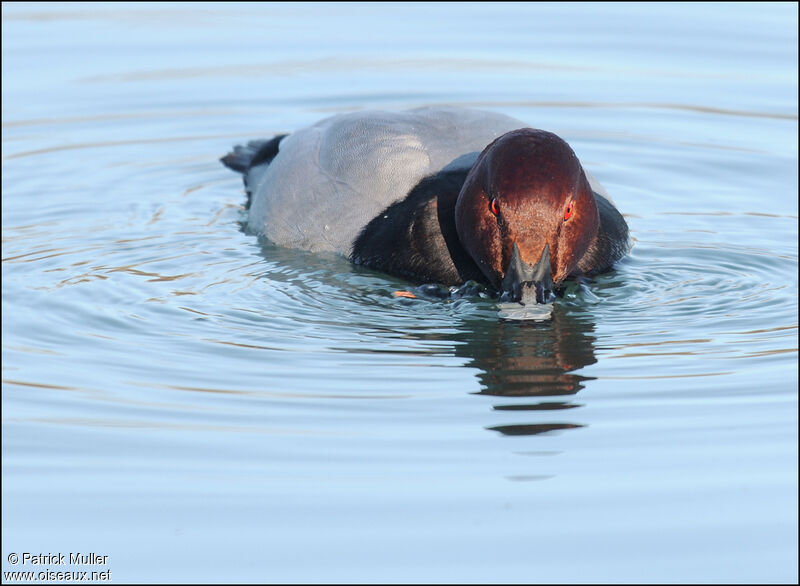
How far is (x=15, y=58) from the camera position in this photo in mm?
13594

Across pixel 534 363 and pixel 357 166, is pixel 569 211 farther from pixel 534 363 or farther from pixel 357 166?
pixel 357 166

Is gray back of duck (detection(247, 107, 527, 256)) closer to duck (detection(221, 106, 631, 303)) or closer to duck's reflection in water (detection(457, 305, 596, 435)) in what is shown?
duck (detection(221, 106, 631, 303))

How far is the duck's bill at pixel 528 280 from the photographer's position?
6836 millimetres

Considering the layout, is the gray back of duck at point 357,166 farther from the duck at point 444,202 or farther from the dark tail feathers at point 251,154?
the dark tail feathers at point 251,154

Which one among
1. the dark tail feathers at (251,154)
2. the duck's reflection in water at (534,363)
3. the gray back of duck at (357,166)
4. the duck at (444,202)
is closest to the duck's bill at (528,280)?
the duck at (444,202)

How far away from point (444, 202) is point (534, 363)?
59.8 inches

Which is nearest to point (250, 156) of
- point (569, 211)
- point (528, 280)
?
point (569, 211)

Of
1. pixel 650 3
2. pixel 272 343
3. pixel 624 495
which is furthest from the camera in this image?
pixel 650 3

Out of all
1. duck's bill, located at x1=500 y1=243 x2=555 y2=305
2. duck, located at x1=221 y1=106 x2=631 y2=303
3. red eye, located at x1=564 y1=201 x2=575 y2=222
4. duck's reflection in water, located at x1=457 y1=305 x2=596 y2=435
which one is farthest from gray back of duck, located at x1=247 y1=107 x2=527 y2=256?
duck's reflection in water, located at x1=457 y1=305 x2=596 y2=435

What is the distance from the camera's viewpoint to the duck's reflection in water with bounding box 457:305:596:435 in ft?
19.4

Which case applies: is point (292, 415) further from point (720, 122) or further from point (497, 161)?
point (720, 122)

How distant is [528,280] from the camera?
6863 millimetres

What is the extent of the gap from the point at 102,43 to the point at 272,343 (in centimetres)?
838

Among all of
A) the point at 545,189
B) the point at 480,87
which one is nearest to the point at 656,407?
the point at 545,189
